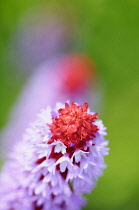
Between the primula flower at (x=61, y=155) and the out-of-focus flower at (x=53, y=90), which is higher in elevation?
the out-of-focus flower at (x=53, y=90)

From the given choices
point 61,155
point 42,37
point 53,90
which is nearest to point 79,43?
point 42,37

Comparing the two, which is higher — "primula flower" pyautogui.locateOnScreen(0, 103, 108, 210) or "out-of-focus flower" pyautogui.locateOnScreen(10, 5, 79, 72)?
"out-of-focus flower" pyautogui.locateOnScreen(10, 5, 79, 72)

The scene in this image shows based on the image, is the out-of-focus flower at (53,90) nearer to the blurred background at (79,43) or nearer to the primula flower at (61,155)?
the blurred background at (79,43)

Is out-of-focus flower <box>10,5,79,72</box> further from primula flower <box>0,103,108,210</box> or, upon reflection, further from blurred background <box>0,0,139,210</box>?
primula flower <box>0,103,108,210</box>

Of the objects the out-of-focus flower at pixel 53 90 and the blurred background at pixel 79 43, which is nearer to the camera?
the out-of-focus flower at pixel 53 90

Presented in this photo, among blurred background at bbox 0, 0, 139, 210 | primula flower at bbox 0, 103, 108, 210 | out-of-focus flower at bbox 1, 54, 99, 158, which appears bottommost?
primula flower at bbox 0, 103, 108, 210

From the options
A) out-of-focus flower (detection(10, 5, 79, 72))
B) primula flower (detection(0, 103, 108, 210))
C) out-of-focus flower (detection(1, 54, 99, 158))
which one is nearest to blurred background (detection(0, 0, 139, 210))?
out-of-focus flower (detection(10, 5, 79, 72))

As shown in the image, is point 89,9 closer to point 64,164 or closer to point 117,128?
point 117,128

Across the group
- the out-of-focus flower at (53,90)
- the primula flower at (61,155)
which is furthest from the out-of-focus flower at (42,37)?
the primula flower at (61,155)
